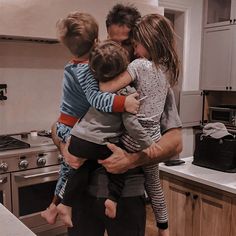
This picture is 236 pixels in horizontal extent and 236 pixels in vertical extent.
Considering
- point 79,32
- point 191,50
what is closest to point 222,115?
point 191,50

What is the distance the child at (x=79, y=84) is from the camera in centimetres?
121

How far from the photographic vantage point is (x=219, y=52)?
449 cm

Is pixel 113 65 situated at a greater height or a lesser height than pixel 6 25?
lesser

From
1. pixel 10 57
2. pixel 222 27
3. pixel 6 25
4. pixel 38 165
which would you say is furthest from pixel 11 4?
pixel 222 27

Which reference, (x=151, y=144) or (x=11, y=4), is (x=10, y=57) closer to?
(x=11, y=4)

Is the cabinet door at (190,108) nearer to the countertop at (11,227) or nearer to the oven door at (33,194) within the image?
the oven door at (33,194)

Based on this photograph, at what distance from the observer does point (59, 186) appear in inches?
58.4

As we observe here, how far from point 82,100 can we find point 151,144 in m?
0.33

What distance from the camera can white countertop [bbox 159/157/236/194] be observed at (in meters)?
1.78

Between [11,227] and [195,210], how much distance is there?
124 centimetres

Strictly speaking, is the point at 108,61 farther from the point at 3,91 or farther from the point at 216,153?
the point at 3,91

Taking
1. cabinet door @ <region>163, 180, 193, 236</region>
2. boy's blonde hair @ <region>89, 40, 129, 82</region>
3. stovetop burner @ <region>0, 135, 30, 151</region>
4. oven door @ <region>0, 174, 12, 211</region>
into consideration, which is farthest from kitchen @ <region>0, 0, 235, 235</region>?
boy's blonde hair @ <region>89, 40, 129, 82</region>

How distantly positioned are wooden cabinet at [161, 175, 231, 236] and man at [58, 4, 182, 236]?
2.10ft

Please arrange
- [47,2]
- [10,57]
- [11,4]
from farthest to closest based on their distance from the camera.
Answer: [10,57] → [47,2] → [11,4]
